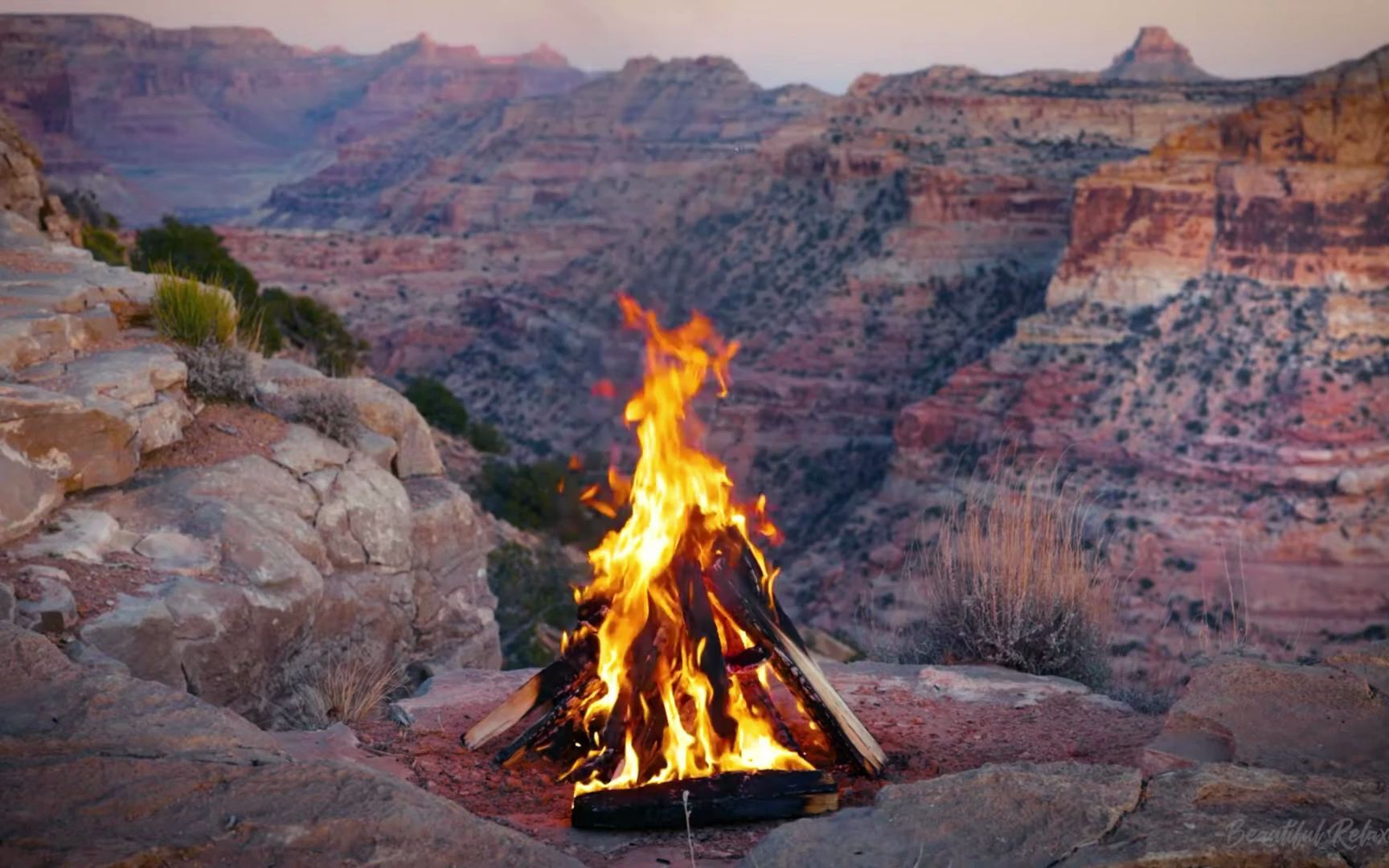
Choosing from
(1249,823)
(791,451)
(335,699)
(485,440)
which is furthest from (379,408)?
(791,451)

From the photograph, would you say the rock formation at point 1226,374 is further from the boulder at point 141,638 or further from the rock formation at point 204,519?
the boulder at point 141,638

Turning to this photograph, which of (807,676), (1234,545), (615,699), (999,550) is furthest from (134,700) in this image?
(1234,545)

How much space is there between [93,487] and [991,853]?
5.75 metres

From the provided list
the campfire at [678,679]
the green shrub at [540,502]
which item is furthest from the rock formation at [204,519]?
the green shrub at [540,502]

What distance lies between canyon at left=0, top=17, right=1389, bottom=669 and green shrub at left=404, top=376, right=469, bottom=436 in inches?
206

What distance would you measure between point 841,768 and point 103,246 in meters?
15.2

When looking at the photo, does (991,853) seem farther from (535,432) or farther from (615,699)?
(535,432)

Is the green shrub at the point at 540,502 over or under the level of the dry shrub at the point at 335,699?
under

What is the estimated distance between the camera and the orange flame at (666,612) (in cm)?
568

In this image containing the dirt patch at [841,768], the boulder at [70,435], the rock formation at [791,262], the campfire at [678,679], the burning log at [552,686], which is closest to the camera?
the dirt patch at [841,768]

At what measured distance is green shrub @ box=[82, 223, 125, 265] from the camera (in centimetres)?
1678

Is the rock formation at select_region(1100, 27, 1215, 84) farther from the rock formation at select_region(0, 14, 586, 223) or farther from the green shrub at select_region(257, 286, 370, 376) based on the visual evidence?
the green shrub at select_region(257, 286, 370, 376)

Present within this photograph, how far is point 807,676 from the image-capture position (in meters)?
5.83

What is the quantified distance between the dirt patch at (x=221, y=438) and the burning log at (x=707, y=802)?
442cm
